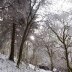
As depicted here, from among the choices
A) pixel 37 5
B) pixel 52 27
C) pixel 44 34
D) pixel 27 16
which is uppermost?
pixel 37 5

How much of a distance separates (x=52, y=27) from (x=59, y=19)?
4.94ft

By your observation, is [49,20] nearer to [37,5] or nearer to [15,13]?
[37,5]

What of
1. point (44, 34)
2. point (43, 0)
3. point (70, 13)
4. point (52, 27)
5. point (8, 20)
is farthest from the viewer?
point (44, 34)

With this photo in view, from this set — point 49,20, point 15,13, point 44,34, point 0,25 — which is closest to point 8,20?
point 0,25

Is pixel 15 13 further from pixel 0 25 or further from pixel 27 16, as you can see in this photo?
pixel 0 25

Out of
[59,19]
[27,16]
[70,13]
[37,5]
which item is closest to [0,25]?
[27,16]

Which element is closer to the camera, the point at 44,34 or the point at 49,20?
the point at 49,20

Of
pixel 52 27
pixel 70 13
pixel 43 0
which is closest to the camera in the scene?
pixel 43 0

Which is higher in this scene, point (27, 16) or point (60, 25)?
point (27, 16)

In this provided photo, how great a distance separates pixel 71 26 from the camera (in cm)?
1962

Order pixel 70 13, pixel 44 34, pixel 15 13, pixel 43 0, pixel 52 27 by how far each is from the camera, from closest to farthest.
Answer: pixel 15 13, pixel 43 0, pixel 70 13, pixel 52 27, pixel 44 34

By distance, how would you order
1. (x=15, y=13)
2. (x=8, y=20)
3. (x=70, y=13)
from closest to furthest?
(x=15, y=13) → (x=8, y=20) → (x=70, y=13)

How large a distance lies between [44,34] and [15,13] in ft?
45.1

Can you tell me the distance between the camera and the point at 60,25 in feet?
67.6
